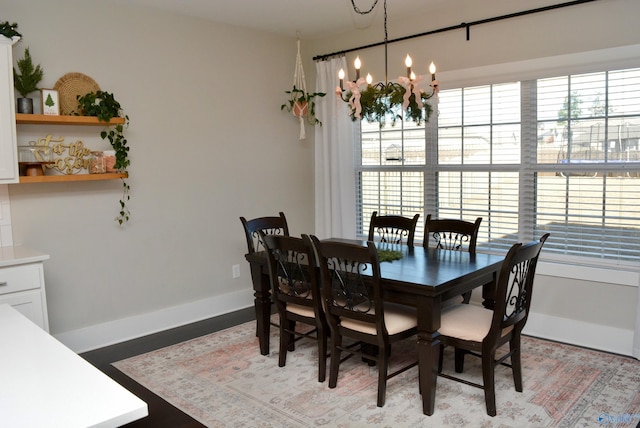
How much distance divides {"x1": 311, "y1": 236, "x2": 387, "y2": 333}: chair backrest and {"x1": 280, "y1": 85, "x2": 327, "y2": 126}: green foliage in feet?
8.59

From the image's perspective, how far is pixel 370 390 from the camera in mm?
3164

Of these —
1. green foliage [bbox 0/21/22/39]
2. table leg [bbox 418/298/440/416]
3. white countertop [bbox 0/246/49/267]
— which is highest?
green foliage [bbox 0/21/22/39]

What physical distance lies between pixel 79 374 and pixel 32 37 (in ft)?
10.3

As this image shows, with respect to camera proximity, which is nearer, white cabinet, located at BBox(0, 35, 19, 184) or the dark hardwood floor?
white cabinet, located at BBox(0, 35, 19, 184)

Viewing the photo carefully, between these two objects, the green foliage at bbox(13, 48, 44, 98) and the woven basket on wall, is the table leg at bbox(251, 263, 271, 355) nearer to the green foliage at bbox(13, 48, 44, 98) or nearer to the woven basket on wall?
the woven basket on wall

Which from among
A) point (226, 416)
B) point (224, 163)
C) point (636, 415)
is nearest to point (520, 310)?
point (636, 415)

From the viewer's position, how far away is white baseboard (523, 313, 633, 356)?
12.1 feet

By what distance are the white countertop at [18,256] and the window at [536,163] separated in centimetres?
311

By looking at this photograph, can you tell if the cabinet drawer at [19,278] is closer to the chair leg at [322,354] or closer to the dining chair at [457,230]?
the chair leg at [322,354]

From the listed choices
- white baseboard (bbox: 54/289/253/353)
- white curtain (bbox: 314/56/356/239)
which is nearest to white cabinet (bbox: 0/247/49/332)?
white baseboard (bbox: 54/289/253/353)

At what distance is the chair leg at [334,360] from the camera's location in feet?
10.3

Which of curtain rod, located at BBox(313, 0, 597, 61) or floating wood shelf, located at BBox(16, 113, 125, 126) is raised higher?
curtain rod, located at BBox(313, 0, 597, 61)

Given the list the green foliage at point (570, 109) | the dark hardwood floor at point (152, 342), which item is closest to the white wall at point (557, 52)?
the green foliage at point (570, 109)

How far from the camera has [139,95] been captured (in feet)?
14.0
